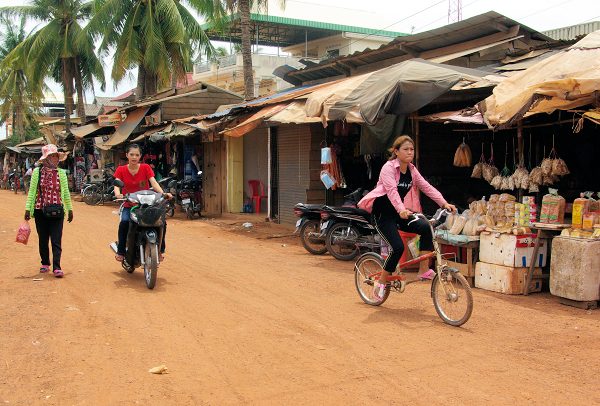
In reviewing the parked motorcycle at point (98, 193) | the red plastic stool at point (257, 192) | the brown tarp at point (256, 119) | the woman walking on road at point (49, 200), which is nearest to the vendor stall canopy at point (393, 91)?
the brown tarp at point (256, 119)

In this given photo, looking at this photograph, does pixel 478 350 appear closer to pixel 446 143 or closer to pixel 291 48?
pixel 446 143

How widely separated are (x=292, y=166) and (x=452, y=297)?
9569mm

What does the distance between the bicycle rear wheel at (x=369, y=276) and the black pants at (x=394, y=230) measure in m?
0.26

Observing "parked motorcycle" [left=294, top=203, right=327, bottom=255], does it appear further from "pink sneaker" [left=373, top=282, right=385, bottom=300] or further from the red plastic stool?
the red plastic stool

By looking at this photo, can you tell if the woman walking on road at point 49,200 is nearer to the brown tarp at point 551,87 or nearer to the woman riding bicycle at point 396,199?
the woman riding bicycle at point 396,199

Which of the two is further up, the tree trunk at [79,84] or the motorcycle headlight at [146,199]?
the tree trunk at [79,84]

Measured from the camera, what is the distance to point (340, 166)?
1307 centimetres

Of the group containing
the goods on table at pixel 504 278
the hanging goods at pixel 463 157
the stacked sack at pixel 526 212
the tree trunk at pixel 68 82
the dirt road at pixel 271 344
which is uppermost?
the tree trunk at pixel 68 82

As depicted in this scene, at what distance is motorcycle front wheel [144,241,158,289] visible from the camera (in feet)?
25.4

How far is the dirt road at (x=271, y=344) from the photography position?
14.4 ft

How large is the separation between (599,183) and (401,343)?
673 cm

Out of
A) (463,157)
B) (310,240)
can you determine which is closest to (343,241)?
(310,240)

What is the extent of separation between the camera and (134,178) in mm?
8570

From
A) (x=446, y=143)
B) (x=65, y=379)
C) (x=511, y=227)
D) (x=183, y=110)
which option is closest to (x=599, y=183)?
(x=446, y=143)
